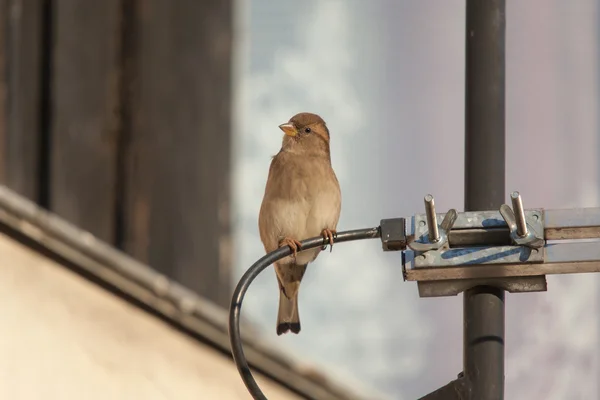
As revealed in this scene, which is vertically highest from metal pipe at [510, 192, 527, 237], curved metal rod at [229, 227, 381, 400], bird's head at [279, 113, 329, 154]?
metal pipe at [510, 192, 527, 237]

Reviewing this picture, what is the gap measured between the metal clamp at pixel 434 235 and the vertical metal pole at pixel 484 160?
0.11m

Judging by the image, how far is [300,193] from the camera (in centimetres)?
382

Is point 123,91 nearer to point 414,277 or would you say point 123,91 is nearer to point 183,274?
point 183,274

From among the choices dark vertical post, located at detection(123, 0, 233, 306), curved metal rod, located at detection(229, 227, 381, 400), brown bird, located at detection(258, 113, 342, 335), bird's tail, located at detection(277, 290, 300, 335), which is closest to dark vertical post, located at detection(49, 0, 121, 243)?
dark vertical post, located at detection(123, 0, 233, 306)

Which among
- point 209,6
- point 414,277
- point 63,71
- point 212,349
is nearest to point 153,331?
point 212,349

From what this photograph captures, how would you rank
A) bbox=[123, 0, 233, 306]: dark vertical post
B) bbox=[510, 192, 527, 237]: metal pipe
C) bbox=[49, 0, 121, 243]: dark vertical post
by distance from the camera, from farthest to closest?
bbox=[123, 0, 233, 306]: dark vertical post, bbox=[49, 0, 121, 243]: dark vertical post, bbox=[510, 192, 527, 237]: metal pipe

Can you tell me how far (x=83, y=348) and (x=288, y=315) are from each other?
37.0 inches

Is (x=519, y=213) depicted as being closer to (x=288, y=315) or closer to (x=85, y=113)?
(x=288, y=315)

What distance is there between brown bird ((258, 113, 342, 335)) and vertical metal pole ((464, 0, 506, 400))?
119 cm

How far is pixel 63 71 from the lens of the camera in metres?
5.76

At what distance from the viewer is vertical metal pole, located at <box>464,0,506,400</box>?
8.10ft

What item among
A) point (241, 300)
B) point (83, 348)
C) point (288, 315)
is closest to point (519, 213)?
point (241, 300)

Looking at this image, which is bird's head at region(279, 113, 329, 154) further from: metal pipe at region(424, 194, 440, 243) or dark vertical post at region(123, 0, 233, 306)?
dark vertical post at region(123, 0, 233, 306)

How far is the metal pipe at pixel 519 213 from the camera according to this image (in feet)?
7.68
